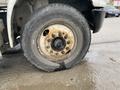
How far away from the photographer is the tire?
4301 mm

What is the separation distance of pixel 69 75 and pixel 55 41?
0.54m

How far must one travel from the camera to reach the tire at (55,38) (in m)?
4.30

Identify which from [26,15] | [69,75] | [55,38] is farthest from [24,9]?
[69,75]

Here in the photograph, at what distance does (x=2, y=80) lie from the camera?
13.9 ft

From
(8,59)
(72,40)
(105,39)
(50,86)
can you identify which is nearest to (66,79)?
(50,86)

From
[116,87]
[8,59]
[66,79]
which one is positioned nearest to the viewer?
[116,87]

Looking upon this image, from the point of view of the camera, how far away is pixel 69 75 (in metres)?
4.29

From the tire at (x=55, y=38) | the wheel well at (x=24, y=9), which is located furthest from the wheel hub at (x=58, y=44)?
the wheel well at (x=24, y=9)

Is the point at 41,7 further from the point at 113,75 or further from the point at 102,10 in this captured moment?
the point at 113,75

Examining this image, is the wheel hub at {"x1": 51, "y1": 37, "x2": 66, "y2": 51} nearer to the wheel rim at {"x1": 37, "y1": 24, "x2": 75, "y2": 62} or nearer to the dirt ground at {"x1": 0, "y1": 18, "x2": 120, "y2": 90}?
the wheel rim at {"x1": 37, "y1": 24, "x2": 75, "y2": 62}

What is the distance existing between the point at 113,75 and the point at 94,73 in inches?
11.2

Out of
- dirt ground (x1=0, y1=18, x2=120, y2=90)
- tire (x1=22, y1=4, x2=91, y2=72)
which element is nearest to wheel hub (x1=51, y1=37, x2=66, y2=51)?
tire (x1=22, y1=4, x2=91, y2=72)

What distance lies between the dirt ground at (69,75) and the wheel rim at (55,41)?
264mm

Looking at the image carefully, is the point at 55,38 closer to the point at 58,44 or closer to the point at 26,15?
the point at 58,44
